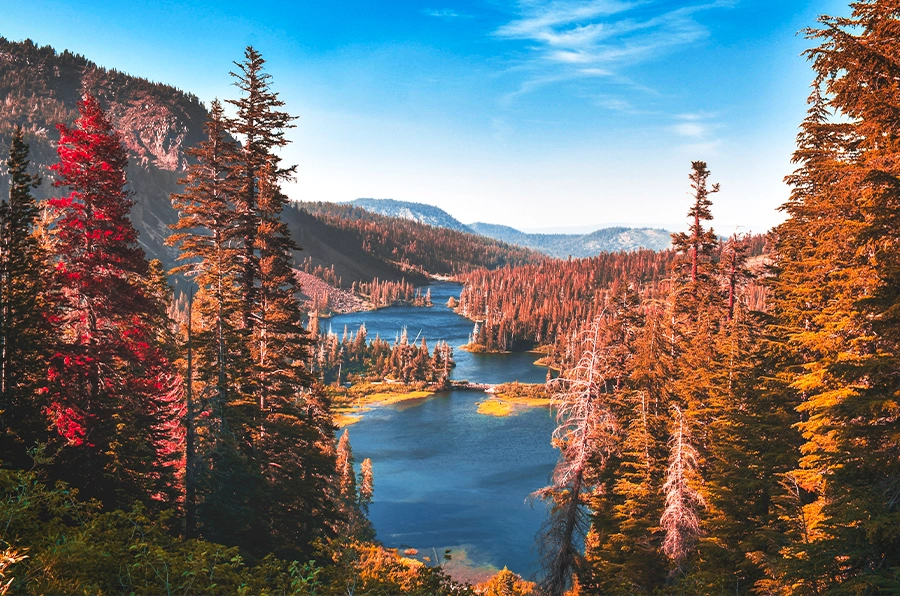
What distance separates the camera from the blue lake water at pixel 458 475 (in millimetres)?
46531

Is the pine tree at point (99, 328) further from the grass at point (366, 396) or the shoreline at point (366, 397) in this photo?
the grass at point (366, 396)

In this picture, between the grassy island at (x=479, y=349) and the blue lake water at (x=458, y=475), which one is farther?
the grassy island at (x=479, y=349)

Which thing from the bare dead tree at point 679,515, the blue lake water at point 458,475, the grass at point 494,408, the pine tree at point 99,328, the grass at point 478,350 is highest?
the pine tree at point 99,328

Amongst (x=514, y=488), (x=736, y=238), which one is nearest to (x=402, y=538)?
(x=514, y=488)

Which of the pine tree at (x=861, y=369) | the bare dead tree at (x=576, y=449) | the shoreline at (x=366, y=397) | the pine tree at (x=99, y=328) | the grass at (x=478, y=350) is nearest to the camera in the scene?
the pine tree at (x=861, y=369)

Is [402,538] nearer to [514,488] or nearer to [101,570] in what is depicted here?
[514,488]

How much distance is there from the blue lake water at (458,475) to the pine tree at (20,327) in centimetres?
2700

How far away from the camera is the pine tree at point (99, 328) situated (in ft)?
52.4

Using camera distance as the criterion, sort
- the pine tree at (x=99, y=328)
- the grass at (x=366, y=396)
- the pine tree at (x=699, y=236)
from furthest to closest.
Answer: the grass at (x=366, y=396) < the pine tree at (x=699, y=236) < the pine tree at (x=99, y=328)

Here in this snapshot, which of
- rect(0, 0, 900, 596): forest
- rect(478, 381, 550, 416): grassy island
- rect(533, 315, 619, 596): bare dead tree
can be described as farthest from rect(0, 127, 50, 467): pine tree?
rect(478, 381, 550, 416): grassy island

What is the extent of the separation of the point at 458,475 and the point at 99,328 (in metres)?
51.0

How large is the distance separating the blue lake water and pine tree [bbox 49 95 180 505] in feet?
78.4

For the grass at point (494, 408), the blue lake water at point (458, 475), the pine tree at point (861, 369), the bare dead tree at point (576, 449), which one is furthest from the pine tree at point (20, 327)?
the grass at point (494, 408)

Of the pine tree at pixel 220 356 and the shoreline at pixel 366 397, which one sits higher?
the pine tree at pixel 220 356
